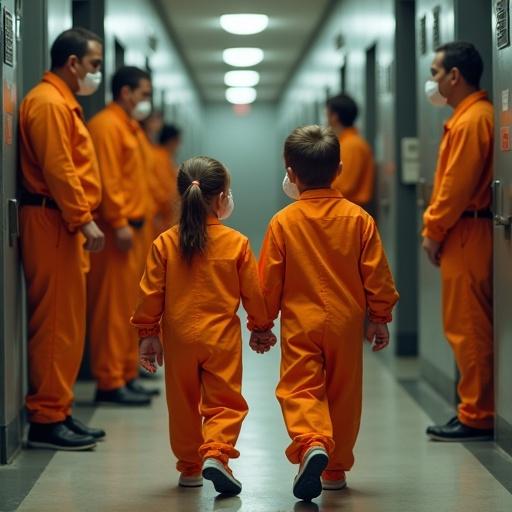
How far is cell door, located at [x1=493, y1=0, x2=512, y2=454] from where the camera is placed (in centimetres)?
473

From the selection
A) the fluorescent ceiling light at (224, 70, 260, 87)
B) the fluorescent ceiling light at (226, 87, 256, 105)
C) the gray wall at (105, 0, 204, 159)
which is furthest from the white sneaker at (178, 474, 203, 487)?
the fluorescent ceiling light at (226, 87, 256, 105)

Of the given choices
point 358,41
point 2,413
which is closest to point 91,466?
point 2,413

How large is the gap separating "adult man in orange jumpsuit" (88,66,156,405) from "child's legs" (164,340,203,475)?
198 cm

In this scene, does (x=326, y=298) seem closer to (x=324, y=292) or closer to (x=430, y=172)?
(x=324, y=292)

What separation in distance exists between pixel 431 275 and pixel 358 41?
13.0 feet

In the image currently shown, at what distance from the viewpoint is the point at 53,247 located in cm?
495

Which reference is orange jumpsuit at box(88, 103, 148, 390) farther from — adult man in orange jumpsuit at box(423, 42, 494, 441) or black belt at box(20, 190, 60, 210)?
adult man in orange jumpsuit at box(423, 42, 494, 441)

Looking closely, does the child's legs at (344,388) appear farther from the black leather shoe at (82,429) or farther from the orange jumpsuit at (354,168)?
the orange jumpsuit at (354,168)

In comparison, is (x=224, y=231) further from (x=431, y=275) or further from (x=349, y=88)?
(x=349, y=88)

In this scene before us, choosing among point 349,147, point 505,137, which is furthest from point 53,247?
point 349,147

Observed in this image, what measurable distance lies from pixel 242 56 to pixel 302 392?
14.4 metres

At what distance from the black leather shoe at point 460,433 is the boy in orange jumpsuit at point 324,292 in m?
1.22

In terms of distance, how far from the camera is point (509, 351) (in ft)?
15.5

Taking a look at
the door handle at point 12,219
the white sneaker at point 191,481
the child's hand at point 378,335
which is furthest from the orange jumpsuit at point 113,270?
the child's hand at point 378,335
